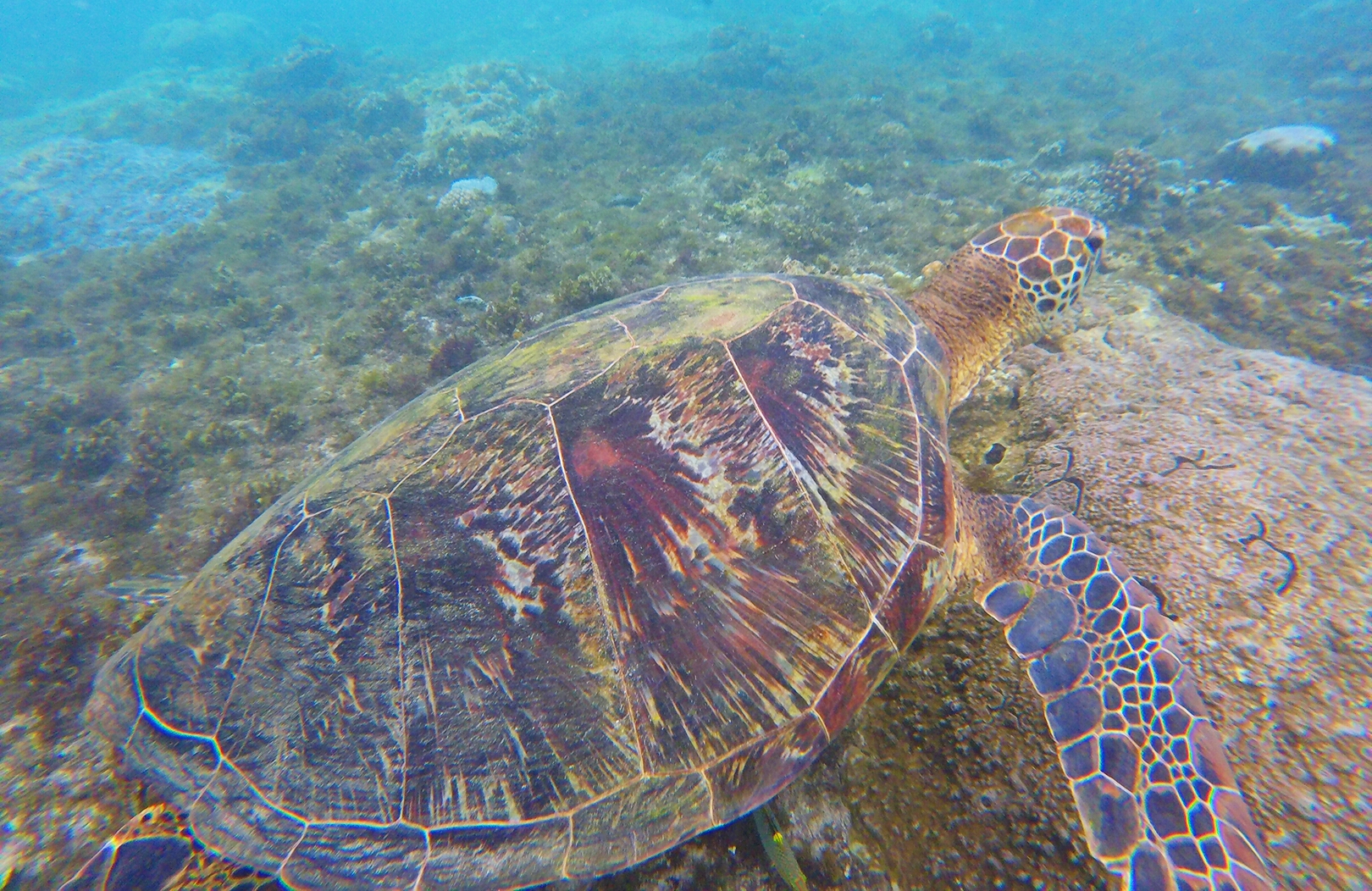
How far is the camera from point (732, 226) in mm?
7172

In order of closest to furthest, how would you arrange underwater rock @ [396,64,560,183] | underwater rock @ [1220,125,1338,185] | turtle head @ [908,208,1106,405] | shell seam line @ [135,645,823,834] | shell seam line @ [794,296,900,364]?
shell seam line @ [135,645,823,834]
shell seam line @ [794,296,900,364]
turtle head @ [908,208,1106,405]
underwater rock @ [1220,125,1338,185]
underwater rock @ [396,64,560,183]

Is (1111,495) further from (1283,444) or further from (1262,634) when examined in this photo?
(1283,444)

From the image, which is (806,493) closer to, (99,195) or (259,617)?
(259,617)

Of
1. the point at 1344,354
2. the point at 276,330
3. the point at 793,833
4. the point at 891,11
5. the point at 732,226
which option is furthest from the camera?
the point at 891,11

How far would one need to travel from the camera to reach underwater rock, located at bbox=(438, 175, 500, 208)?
8.64m

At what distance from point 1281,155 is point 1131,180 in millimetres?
4502

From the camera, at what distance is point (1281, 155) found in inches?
341

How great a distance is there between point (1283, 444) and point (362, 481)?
434cm

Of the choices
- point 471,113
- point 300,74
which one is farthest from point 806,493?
point 300,74

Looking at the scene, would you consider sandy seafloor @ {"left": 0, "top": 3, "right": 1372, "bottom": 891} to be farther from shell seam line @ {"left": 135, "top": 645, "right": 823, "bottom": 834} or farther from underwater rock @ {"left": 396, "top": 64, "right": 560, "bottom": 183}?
shell seam line @ {"left": 135, "top": 645, "right": 823, "bottom": 834}

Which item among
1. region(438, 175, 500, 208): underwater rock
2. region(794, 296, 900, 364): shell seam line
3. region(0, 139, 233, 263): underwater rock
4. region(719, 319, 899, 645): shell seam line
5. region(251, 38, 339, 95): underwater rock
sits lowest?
region(0, 139, 233, 263): underwater rock

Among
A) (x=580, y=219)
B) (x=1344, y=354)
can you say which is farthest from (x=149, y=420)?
(x=1344, y=354)

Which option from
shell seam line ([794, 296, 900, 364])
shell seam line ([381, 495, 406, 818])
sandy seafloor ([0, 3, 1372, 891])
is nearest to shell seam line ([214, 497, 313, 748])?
shell seam line ([381, 495, 406, 818])

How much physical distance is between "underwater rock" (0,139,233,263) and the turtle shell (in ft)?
43.8
